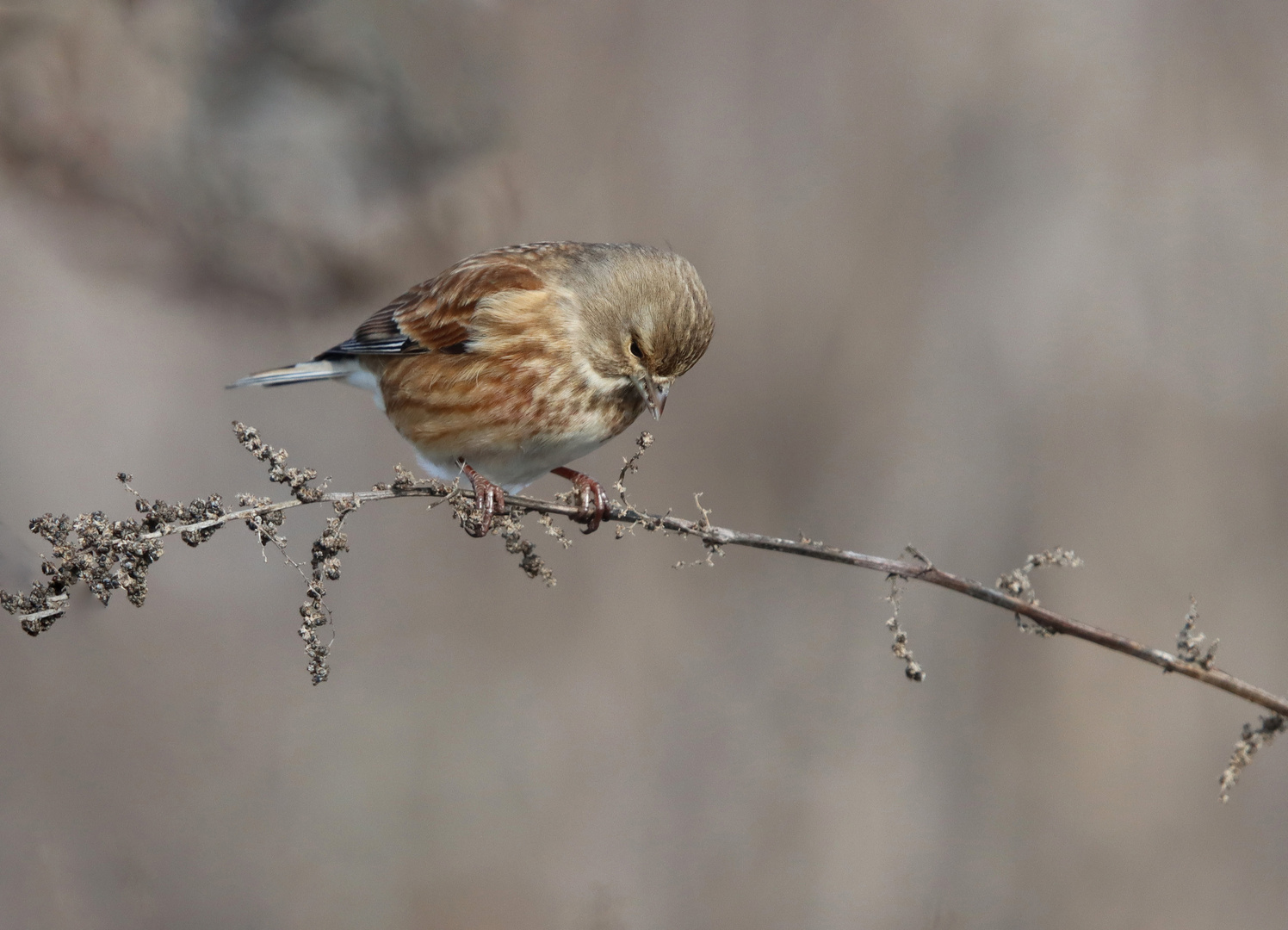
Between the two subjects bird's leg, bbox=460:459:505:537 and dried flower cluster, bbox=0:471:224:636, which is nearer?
dried flower cluster, bbox=0:471:224:636

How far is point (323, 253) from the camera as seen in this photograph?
4055 millimetres

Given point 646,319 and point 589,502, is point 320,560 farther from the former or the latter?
point 646,319

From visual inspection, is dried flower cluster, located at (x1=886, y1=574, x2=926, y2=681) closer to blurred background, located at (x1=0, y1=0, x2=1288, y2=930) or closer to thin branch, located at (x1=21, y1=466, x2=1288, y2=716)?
thin branch, located at (x1=21, y1=466, x2=1288, y2=716)

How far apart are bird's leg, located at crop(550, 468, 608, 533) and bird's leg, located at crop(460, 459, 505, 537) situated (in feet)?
0.81

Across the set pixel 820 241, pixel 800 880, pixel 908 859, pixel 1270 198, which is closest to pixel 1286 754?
pixel 908 859

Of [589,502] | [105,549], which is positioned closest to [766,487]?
[589,502]

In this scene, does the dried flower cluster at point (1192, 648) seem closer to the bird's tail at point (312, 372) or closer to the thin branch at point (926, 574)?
the thin branch at point (926, 574)

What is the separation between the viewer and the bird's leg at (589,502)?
10.1ft

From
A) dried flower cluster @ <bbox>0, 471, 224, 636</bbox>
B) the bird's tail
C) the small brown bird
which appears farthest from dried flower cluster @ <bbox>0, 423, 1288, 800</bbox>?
the bird's tail

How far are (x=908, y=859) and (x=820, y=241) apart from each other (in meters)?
3.19

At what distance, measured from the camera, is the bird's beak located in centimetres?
358

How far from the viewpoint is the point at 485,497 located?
3418mm

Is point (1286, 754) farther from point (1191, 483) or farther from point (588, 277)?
point (588, 277)

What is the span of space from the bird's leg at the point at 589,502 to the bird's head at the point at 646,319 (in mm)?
332
